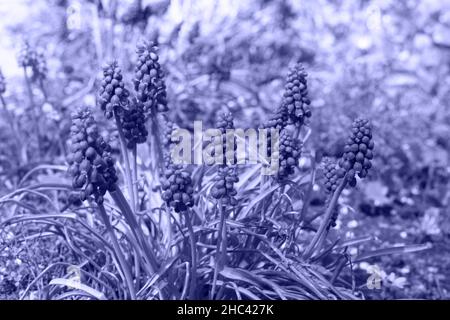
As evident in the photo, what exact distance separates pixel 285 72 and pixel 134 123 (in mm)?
2909

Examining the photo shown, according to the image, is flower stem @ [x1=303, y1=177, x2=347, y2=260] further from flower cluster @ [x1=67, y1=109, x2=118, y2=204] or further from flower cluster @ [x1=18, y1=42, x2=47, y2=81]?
flower cluster @ [x1=18, y1=42, x2=47, y2=81]

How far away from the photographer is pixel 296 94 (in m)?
2.71

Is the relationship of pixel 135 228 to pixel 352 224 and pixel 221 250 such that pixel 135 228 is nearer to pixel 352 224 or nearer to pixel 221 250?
pixel 221 250

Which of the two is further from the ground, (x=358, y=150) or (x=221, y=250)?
(x=358, y=150)

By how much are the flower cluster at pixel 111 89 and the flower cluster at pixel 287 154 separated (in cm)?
69

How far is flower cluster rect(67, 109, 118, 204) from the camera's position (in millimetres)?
2258

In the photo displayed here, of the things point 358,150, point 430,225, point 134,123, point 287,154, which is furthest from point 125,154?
point 430,225

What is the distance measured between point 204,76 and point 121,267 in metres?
2.47

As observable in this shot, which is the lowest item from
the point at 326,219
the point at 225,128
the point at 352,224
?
the point at 352,224

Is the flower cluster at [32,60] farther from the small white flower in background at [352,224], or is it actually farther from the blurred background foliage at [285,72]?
the small white flower in background at [352,224]

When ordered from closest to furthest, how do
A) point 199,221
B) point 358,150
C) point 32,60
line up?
point 358,150
point 199,221
point 32,60

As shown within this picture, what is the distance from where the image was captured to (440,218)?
13.6 ft

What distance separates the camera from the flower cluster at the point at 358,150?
246cm
